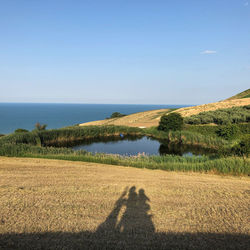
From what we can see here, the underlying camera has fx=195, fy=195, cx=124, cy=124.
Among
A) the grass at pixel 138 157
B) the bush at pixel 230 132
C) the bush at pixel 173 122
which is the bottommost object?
the grass at pixel 138 157

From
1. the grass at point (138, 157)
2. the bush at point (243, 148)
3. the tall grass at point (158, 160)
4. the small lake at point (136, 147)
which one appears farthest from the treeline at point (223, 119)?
the tall grass at point (158, 160)

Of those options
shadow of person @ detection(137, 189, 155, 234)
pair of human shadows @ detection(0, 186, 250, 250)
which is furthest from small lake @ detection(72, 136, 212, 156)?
pair of human shadows @ detection(0, 186, 250, 250)

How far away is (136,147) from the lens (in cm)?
2173

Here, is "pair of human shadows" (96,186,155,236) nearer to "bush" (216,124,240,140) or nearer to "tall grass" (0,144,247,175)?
"tall grass" (0,144,247,175)

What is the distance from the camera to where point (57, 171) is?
959cm

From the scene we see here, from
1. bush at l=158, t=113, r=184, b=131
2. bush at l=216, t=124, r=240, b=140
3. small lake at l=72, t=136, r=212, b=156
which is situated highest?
bush at l=158, t=113, r=184, b=131

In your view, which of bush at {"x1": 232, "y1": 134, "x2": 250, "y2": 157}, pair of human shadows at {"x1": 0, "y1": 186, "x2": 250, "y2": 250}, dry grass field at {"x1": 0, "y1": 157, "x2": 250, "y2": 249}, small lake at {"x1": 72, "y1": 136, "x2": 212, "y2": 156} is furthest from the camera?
small lake at {"x1": 72, "y1": 136, "x2": 212, "y2": 156}

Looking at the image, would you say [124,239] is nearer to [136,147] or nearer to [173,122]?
[136,147]

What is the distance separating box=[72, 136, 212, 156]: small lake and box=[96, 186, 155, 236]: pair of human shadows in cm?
1234

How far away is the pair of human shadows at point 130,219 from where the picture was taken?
4.60m

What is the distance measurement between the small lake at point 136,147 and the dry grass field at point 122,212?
1058cm

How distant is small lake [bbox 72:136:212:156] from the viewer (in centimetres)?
1938

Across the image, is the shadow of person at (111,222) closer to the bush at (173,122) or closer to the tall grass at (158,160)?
the tall grass at (158,160)

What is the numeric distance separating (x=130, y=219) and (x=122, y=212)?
0.45 m
